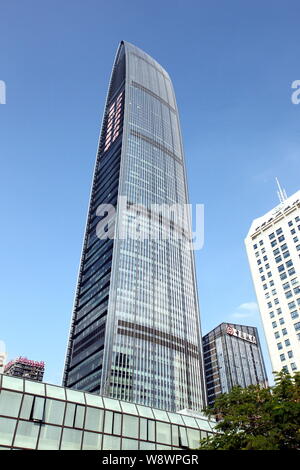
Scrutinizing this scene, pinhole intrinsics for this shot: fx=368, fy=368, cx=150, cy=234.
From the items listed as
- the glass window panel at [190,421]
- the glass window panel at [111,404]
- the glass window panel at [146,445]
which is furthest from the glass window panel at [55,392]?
the glass window panel at [190,421]

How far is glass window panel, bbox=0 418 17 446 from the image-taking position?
90.4 feet

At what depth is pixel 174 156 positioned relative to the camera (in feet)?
618

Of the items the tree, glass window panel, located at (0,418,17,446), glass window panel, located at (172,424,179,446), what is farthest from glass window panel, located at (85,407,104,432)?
the tree

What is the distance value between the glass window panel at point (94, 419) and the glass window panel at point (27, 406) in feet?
18.0

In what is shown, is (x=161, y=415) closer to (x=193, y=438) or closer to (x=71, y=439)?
(x=193, y=438)

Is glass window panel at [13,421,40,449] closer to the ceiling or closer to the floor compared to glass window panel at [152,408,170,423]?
closer to the floor

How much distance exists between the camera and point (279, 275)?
297ft

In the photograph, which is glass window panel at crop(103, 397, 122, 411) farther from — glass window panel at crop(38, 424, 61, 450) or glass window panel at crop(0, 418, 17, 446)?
glass window panel at crop(0, 418, 17, 446)

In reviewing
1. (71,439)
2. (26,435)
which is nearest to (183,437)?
(71,439)

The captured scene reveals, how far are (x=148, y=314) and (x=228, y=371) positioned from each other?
5859 centimetres

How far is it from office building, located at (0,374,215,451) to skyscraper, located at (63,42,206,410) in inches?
2977
